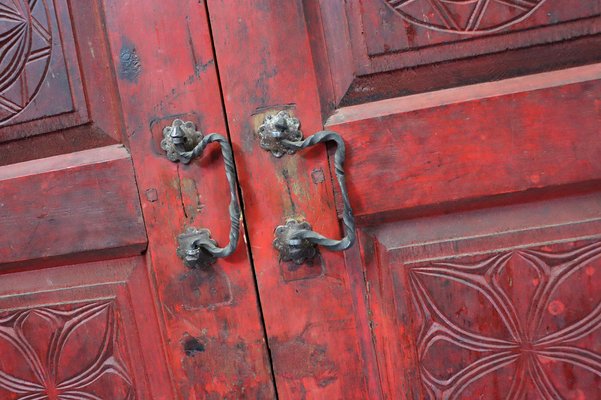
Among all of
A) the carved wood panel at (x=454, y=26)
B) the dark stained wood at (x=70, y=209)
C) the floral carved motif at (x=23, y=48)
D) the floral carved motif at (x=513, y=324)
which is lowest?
the floral carved motif at (x=513, y=324)

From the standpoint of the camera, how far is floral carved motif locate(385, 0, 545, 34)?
1.79 ft

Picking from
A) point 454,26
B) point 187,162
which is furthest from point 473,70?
point 187,162

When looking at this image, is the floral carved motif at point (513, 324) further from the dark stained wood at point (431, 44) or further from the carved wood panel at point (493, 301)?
the dark stained wood at point (431, 44)

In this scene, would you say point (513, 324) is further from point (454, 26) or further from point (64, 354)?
point (64, 354)

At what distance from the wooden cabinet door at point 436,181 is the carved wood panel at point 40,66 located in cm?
21

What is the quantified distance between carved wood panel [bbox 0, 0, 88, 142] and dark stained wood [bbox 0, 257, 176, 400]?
22 centimetres

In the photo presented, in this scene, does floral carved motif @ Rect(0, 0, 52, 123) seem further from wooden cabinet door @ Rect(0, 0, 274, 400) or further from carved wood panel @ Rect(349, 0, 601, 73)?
carved wood panel @ Rect(349, 0, 601, 73)

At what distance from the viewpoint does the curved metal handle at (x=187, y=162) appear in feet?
1.82

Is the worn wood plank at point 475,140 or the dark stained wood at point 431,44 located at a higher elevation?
the dark stained wood at point 431,44

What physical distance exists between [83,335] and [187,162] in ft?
0.97

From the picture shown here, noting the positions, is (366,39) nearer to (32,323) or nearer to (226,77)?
(226,77)

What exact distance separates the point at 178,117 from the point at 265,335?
0.31 metres

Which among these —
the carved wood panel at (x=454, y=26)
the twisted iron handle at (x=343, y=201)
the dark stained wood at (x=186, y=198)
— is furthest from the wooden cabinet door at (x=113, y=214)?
the carved wood panel at (x=454, y=26)

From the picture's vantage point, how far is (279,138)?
56 centimetres
